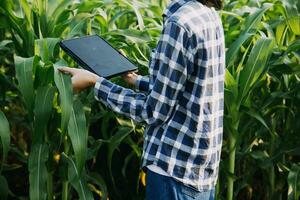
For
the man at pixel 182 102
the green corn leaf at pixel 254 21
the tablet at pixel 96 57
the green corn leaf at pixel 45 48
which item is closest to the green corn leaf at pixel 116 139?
the green corn leaf at pixel 45 48

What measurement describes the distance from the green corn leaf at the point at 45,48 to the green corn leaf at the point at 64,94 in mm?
207

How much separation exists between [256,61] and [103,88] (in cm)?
93

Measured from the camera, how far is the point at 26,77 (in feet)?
7.86

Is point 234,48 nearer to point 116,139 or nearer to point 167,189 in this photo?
point 116,139

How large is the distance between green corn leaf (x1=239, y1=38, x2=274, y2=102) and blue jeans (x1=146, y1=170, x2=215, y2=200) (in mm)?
851

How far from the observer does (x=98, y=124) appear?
10.5 ft

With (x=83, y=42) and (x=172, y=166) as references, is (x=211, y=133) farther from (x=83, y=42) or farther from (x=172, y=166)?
(x=83, y=42)

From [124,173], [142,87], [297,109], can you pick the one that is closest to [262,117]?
[297,109]

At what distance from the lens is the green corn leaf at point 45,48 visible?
2500 mm

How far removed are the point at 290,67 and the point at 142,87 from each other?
3.36 feet

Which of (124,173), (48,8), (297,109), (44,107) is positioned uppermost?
(48,8)

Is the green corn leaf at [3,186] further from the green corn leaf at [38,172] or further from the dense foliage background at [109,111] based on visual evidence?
the green corn leaf at [38,172]

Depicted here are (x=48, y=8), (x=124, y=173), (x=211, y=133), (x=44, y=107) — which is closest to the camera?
(x=211, y=133)

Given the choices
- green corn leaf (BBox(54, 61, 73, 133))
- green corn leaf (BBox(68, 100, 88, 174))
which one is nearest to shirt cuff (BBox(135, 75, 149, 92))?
green corn leaf (BBox(54, 61, 73, 133))
